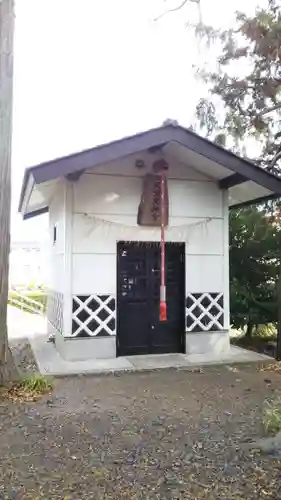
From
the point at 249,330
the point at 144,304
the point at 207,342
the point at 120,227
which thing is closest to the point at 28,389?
the point at 144,304

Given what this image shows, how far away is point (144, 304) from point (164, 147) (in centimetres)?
280

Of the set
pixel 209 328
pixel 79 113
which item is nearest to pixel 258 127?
pixel 209 328

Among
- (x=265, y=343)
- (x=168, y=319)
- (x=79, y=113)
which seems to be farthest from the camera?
Result: (x=79, y=113)

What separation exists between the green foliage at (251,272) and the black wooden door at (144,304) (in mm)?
2360

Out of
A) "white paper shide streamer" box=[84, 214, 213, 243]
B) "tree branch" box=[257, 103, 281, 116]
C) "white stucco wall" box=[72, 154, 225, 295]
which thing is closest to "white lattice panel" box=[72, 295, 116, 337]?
"white stucco wall" box=[72, 154, 225, 295]

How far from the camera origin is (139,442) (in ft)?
13.4

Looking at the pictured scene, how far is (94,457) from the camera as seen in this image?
3.73 metres

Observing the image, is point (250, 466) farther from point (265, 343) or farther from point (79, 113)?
point (79, 113)

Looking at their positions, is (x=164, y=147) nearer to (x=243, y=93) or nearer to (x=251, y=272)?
(x=243, y=93)

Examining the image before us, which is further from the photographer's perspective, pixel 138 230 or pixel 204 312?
pixel 204 312

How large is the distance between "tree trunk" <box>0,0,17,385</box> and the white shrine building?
4.99 ft

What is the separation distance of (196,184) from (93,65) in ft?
19.5

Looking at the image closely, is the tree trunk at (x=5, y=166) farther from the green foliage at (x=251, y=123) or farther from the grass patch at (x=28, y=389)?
the green foliage at (x=251, y=123)

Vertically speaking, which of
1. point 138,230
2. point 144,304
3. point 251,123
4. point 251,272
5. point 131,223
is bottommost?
point 144,304
